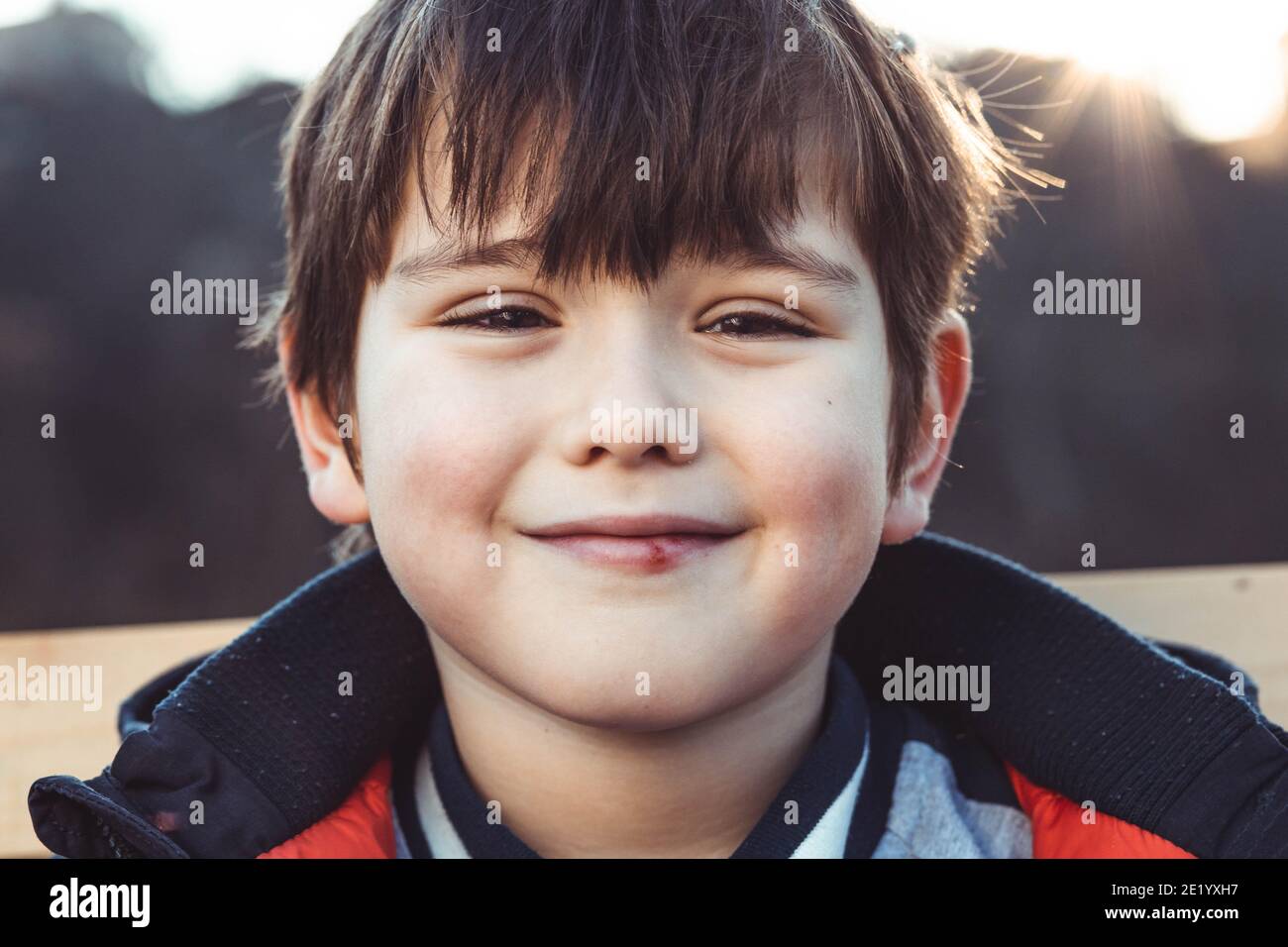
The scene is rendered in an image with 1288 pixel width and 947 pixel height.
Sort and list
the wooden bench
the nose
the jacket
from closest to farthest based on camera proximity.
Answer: the nose → the jacket → the wooden bench

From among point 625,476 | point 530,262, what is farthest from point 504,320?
point 625,476

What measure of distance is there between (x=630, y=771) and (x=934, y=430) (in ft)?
1.42

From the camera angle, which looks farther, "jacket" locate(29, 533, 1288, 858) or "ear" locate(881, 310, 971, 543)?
"ear" locate(881, 310, 971, 543)

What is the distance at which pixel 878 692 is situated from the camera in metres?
1.27

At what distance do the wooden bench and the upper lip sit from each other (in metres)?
0.50

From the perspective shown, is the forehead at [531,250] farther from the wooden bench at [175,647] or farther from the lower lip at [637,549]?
the wooden bench at [175,647]

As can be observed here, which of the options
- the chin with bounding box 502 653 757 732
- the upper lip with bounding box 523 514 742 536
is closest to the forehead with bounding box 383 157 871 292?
the upper lip with bounding box 523 514 742 536

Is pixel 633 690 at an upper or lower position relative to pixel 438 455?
lower

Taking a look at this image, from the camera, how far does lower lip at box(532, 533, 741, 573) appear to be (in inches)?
36.7

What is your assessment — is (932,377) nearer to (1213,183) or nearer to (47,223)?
(47,223)

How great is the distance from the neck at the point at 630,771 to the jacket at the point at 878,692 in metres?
0.10

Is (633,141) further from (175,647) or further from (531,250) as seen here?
(175,647)

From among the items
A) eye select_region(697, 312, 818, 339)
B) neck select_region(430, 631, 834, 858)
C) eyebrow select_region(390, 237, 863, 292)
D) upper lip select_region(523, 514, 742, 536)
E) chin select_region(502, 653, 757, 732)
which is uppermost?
eyebrow select_region(390, 237, 863, 292)

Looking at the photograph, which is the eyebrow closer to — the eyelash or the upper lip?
the eyelash
